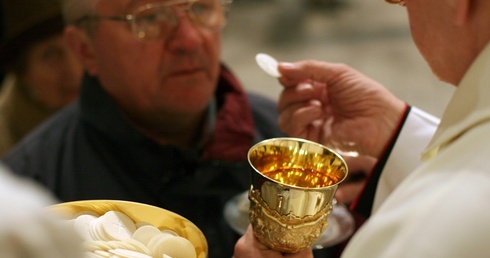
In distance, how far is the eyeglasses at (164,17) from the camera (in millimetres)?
1873

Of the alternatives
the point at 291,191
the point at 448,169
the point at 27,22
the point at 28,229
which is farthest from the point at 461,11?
the point at 27,22

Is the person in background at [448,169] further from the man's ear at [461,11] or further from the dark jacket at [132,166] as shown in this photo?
the dark jacket at [132,166]

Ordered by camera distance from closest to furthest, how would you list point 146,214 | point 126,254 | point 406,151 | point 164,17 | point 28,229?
point 28,229 → point 126,254 → point 146,214 → point 406,151 → point 164,17

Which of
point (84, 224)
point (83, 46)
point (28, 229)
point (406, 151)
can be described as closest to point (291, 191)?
point (84, 224)

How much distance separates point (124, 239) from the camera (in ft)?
3.32

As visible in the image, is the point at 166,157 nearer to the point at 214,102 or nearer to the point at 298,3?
the point at 214,102

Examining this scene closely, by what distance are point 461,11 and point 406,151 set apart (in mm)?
677

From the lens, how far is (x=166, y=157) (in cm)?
195

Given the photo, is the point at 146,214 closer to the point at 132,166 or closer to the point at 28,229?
the point at 28,229

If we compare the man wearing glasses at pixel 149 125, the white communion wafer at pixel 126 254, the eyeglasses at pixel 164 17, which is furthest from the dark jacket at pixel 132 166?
the white communion wafer at pixel 126 254

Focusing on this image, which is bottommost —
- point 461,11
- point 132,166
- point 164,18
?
point 132,166

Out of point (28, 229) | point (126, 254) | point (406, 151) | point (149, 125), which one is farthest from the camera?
point (149, 125)

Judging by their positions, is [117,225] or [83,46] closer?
[117,225]

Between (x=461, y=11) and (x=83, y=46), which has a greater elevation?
(x=461, y=11)
